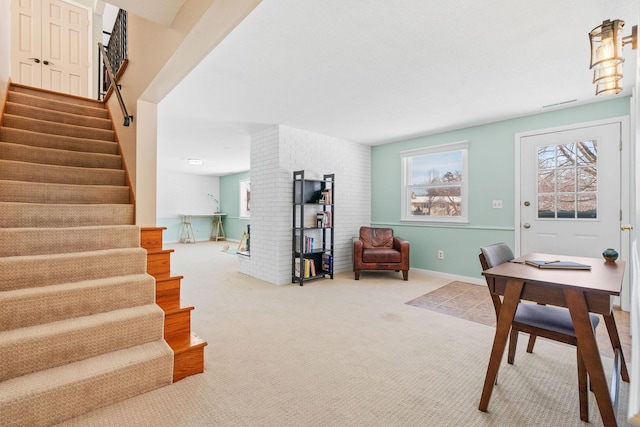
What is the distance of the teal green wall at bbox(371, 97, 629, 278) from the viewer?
363cm

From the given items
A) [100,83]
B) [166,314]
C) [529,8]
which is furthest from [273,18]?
[100,83]

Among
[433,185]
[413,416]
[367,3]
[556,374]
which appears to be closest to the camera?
[413,416]

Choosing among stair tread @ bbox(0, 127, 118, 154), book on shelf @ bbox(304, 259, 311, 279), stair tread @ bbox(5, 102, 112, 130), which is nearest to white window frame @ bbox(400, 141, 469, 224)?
book on shelf @ bbox(304, 259, 311, 279)

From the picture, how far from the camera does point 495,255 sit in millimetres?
1970

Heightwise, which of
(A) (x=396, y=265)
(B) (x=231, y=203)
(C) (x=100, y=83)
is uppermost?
(C) (x=100, y=83)

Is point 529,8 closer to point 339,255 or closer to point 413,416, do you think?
point 413,416

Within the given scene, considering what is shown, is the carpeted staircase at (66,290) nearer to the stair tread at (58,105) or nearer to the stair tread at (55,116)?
the stair tread at (55,116)

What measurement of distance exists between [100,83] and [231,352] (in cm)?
471

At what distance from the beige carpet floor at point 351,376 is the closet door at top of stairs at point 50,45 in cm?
419

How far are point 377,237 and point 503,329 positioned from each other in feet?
10.9

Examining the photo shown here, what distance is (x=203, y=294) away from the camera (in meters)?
3.71

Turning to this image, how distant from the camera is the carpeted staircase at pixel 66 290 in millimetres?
1544

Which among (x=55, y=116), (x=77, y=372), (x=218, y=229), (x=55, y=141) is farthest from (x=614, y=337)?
(x=218, y=229)

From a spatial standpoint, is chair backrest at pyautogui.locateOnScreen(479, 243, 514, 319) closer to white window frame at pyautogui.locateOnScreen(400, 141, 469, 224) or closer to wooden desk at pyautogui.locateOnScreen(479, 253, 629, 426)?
wooden desk at pyautogui.locateOnScreen(479, 253, 629, 426)
